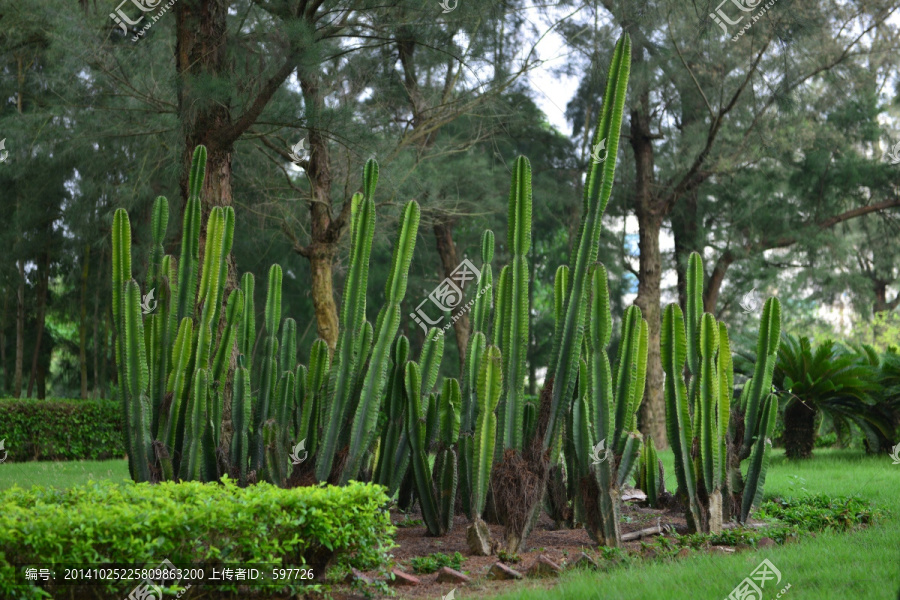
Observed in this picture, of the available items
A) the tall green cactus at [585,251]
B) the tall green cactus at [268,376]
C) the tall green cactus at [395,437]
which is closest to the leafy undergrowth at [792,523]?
the tall green cactus at [585,251]

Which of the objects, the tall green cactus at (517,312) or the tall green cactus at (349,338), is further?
the tall green cactus at (349,338)

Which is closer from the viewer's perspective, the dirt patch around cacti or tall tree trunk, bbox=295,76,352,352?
the dirt patch around cacti

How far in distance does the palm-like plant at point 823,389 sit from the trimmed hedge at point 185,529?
584cm

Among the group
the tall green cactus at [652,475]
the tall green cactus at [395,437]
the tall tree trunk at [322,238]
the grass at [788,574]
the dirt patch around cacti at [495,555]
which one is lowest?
the dirt patch around cacti at [495,555]

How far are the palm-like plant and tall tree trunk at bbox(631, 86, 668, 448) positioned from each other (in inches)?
124

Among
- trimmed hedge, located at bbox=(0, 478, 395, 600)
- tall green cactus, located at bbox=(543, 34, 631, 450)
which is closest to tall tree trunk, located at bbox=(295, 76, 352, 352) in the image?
tall green cactus, located at bbox=(543, 34, 631, 450)

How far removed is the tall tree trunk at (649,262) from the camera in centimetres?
1180

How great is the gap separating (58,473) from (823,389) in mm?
8448

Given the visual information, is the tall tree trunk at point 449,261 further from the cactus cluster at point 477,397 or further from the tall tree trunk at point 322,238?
the cactus cluster at point 477,397

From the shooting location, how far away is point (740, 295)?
48.4 ft

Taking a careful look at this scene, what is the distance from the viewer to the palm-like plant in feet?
25.9

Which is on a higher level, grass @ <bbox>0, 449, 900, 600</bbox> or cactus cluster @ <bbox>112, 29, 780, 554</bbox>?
cactus cluster @ <bbox>112, 29, 780, 554</bbox>

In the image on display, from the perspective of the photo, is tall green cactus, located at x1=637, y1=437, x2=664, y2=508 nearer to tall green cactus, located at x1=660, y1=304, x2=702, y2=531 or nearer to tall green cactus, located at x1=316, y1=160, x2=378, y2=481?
tall green cactus, located at x1=660, y1=304, x2=702, y2=531

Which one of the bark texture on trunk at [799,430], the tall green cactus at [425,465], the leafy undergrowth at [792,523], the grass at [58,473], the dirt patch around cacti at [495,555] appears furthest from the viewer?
the bark texture on trunk at [799,430]
